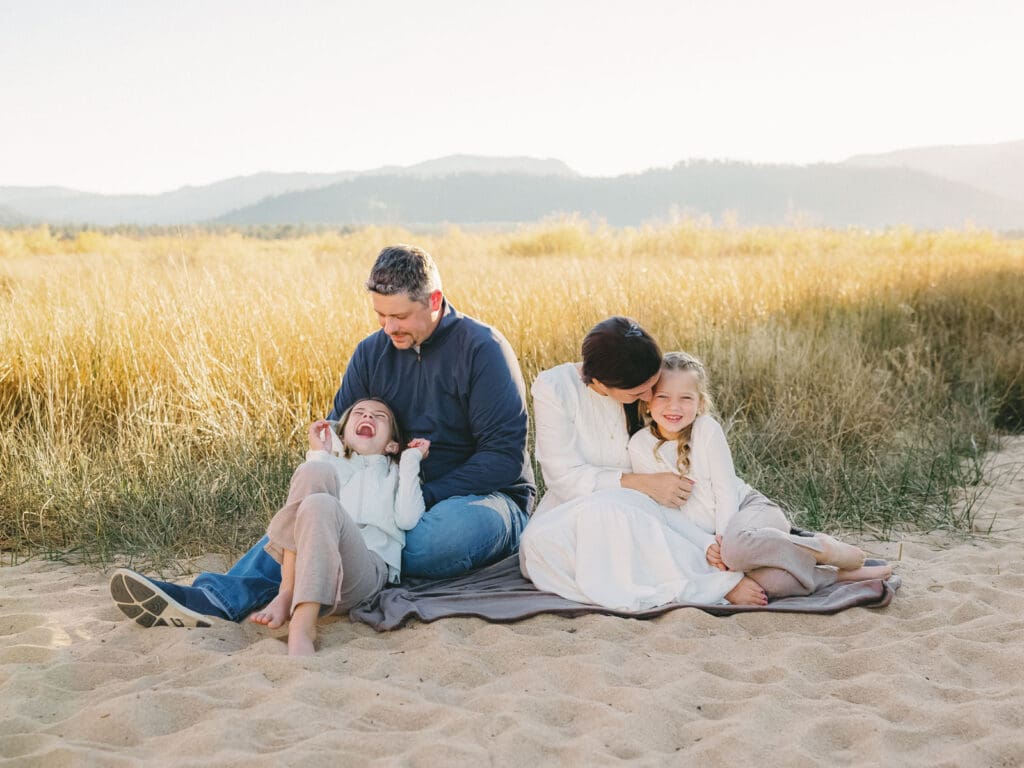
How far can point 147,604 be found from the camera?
379 cm

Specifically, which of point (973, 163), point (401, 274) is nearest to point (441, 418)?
point (401, 274)

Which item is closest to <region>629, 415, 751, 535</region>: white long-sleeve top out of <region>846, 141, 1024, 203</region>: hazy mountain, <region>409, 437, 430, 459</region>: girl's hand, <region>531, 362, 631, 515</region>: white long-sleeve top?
<region>531, 362, 631, 515</region>: white long-sleeve top

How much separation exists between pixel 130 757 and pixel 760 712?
175 cm

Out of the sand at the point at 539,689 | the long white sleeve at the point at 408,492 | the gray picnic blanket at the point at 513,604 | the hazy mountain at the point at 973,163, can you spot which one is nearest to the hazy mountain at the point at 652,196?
the hazy mountain at the point at 973,163

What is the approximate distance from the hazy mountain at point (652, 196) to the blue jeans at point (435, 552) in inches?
3988

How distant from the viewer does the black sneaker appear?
375cm

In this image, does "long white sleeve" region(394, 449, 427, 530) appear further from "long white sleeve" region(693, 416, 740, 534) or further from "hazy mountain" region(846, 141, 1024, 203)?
"hazy mountain" region(846, 141, 1024, 203)

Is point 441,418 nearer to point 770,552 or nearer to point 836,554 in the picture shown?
point 770,552

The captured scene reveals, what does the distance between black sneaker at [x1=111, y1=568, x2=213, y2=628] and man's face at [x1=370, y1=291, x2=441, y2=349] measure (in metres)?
1.32

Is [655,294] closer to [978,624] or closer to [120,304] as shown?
[120,304]

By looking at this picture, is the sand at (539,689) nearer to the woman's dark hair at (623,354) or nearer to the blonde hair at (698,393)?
the blonde hair at (698,393)

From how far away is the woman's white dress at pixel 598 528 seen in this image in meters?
3.96

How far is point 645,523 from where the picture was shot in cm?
394

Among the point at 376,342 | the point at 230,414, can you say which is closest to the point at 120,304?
the point at 230,414
